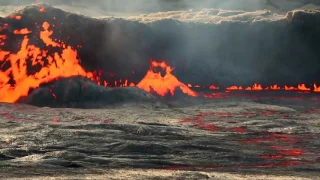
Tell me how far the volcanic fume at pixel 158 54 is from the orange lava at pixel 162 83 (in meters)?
0.06

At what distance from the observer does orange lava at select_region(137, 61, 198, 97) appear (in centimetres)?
2722

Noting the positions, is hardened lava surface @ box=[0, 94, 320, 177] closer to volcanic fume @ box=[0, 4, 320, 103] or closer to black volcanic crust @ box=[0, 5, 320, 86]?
volcanic fume @ box=[0, 4, 320, 103]

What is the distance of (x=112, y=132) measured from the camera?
13828 mm

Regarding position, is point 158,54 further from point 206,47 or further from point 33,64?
point 33,64

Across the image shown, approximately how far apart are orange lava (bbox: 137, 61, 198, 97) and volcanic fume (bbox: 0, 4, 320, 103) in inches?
2.3

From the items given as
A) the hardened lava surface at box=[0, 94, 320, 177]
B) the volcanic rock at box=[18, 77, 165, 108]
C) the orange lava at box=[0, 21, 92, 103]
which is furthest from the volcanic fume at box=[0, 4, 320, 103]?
the hardened lava surface at box=[0, 94, 320, 177]

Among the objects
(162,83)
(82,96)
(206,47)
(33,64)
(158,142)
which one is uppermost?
(206,47)

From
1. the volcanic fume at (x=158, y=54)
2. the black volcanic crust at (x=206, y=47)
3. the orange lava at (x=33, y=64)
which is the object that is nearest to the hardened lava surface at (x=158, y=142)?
the orange lava at (x=33, y=64)

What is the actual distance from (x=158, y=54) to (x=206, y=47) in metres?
3.03

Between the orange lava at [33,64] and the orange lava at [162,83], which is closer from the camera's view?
the orange lava at [33,64]

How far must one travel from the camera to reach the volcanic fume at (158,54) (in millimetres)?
25328

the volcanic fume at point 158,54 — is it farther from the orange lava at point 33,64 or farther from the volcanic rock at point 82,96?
the volcanic rock at point 82,96

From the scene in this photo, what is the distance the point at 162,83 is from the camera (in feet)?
90.2

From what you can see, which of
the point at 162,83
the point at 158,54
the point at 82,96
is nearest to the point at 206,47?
→ the point at 158,54
